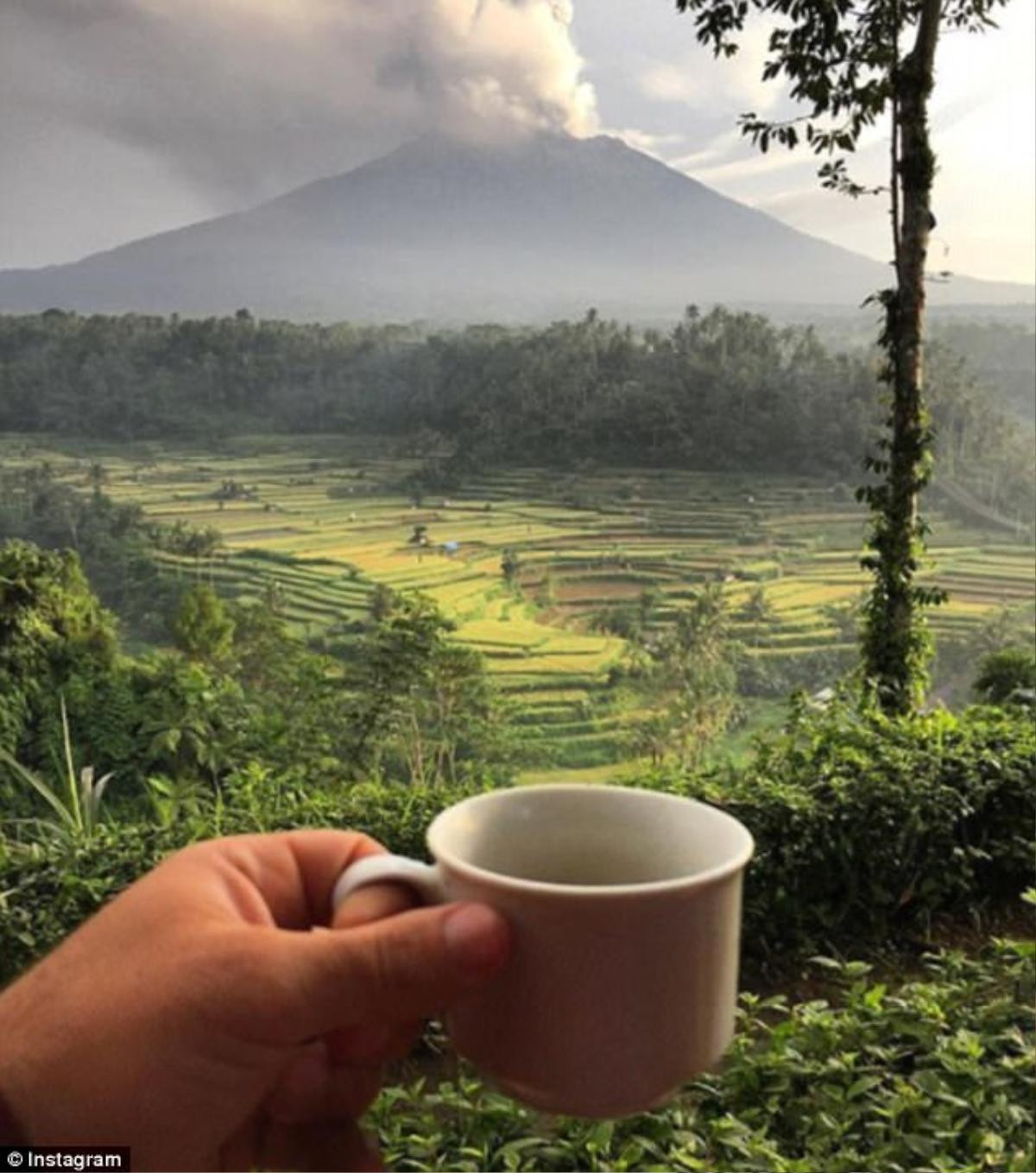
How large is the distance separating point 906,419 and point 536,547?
3.21 ft

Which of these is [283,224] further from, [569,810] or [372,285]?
[569,810]

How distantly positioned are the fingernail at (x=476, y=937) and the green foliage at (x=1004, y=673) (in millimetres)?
2479

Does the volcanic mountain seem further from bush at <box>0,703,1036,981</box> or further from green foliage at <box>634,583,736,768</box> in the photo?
bush at <box>0,703,1036,981</box>

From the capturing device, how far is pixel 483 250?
2.92 m

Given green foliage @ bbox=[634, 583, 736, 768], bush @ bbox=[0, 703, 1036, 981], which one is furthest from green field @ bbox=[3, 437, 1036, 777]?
bush @ bbox=[0, 703, 1036, 981]

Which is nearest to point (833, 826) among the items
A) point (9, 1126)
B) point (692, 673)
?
point (692, 673)

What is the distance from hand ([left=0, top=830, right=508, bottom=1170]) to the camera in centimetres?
38

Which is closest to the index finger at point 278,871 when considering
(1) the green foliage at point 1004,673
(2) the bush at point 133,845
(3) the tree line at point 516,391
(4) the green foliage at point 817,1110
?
(4) the green foliage at point 817,1110

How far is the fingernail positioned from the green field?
223cm

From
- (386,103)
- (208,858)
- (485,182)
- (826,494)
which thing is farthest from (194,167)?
(208,858)

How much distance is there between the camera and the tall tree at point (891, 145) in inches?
88.8

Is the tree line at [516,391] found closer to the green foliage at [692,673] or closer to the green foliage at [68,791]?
the green foliage at [692,673]

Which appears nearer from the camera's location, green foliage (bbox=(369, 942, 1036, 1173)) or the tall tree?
green foliage (bbox=(369, 942, 1036, 1173))

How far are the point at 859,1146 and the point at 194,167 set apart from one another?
8.55ft
